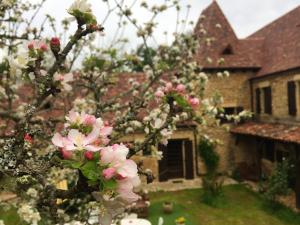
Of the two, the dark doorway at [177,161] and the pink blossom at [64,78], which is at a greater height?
the pink blossom at [64,78]

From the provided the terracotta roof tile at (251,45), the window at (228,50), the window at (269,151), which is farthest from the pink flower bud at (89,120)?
the window at (228,50)

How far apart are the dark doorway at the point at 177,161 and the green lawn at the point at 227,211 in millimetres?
2378

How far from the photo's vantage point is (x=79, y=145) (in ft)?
4.75

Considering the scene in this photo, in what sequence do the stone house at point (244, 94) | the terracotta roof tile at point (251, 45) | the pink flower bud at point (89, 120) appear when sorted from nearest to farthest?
the pink flower bud at point (89, 120), the stone house at point (244, 94), the terracotta roof tile at point (251, 45)

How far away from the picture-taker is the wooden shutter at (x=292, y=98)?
1462 centimetres

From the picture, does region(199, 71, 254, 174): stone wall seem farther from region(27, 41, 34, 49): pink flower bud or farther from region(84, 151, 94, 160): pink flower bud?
region(84, 151, 94, 160): pink flower bud

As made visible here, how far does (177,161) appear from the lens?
58.0 feet

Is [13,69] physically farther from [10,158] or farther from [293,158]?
[293,158]

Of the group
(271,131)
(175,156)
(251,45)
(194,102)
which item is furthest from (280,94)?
(194,102)

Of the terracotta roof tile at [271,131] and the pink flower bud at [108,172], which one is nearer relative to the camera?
the pink flower bud at [108,172]

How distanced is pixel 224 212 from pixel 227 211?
152 mm

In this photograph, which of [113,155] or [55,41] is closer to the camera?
[113,155]

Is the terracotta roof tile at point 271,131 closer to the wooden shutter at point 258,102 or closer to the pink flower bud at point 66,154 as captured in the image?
the wooden shutter at point 258,102

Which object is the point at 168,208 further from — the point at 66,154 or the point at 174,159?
the point at 66,154
